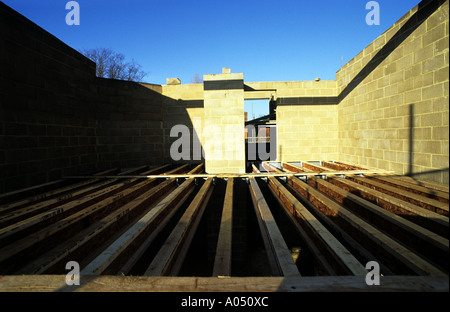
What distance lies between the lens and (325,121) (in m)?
7.58

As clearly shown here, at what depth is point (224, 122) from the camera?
20.9 feet

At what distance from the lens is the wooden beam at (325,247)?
1.74m

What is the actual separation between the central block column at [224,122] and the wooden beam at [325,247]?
3216 mm

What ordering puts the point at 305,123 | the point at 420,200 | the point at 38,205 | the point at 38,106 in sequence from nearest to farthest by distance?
the point at 420,200 → the point at 38,205 → the point at 38,106 → the point at 305,123

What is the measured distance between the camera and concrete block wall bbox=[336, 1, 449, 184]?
3820mm

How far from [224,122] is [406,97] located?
4.11 meters

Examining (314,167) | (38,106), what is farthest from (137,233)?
(314,167)

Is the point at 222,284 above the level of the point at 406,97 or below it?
below

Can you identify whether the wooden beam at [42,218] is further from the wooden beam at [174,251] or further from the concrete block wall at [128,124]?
the concrete block wall at [128,124]

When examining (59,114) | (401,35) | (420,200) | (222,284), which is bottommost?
(222,284)

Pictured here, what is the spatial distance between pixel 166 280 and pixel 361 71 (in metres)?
6.90

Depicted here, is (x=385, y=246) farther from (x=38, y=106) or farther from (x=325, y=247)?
(x=38, y=106)
